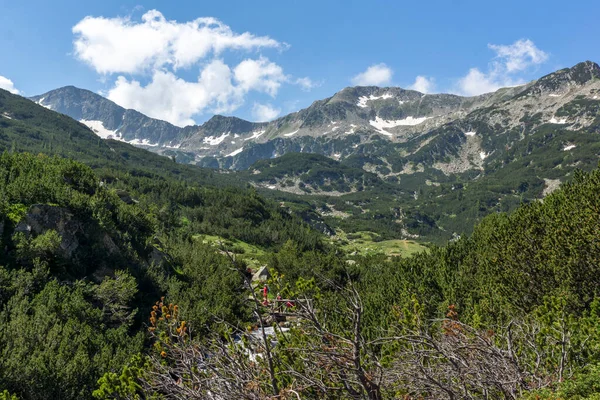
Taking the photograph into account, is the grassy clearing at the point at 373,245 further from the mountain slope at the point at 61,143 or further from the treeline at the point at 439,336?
the mountain slope at the point at 61,143

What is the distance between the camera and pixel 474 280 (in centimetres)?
2100

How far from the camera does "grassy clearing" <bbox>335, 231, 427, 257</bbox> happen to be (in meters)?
94.0

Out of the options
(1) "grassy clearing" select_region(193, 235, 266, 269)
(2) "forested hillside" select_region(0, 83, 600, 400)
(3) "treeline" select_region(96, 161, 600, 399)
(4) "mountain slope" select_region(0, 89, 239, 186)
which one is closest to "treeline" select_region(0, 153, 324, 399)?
(2) "forested hillside" select_region(0, 83, 600, 400)

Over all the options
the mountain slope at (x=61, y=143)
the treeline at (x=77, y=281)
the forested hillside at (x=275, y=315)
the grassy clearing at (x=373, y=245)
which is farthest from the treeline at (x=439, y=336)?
the mountain slope at (x=61, y=143)

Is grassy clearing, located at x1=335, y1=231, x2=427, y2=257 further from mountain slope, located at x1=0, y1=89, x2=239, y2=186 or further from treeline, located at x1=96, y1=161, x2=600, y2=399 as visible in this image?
A: mountain slope, located at x1=0, y1=89, x2=239, y2=186

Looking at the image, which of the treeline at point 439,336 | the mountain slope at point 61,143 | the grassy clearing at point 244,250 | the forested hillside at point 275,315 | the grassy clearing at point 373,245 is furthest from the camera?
the mountain slope at point 61,143

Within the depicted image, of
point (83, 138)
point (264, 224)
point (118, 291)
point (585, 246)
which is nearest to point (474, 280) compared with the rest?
point (585, 246)

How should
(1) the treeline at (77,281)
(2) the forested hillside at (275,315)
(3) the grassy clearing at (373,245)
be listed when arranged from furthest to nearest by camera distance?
(3) the grassy clearing at (373,245), (1) the treeline at (77,281), (2) the forested hillside at (275,315)

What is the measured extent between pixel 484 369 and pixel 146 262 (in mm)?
27729

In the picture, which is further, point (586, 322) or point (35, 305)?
point (35, 305)

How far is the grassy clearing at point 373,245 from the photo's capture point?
9401 cm

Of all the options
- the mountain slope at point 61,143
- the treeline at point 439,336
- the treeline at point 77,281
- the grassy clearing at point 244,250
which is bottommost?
the grassy clearing at point 244,250

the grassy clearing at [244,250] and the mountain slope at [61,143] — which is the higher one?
the mountain slope at [61,143]

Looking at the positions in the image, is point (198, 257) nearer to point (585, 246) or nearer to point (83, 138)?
point (585, 246)
